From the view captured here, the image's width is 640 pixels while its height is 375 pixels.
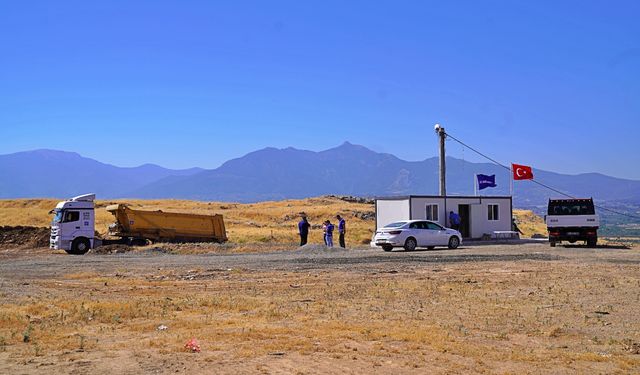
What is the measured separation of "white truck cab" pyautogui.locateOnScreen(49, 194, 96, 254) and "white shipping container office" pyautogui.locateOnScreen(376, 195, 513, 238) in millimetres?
15557

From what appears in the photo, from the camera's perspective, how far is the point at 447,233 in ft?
110

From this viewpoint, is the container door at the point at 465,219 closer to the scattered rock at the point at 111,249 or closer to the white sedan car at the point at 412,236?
the white sedan car at the point at 412,236

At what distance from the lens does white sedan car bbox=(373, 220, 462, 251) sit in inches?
1260

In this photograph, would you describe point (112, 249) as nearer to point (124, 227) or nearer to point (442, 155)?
point (124, 227)

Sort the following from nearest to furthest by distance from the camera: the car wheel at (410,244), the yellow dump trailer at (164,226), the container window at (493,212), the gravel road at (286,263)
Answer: the gravel road at (286,263)
the car wheel at (410,244)
the yellow dump trailer at (164,226)
the container window at (493,212)

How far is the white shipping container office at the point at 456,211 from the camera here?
38.0 meters

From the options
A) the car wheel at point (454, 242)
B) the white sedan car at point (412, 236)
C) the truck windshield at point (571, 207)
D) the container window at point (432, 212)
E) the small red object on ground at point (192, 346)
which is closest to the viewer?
the small red object on ground at point (192, 346)

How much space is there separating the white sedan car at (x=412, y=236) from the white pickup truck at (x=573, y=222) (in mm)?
5182

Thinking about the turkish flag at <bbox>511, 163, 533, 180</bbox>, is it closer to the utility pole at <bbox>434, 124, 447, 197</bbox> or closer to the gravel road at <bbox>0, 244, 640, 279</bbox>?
the utility pole at <bbox>434, 124, 447, 197</bbox>

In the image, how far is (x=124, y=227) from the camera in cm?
3772

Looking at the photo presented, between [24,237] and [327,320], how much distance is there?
33781mm

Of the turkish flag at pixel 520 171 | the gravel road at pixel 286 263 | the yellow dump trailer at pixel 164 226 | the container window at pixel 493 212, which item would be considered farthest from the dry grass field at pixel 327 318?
the turkish flag at pixel 520 171

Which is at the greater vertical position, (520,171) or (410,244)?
(520,171)

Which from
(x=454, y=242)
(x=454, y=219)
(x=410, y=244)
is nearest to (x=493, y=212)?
(x=454, y=219)
